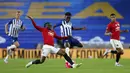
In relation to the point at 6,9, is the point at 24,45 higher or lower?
lower

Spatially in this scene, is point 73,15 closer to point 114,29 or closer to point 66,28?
point 114,29

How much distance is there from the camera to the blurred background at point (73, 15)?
33.4m

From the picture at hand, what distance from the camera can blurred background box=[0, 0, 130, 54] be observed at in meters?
33.4

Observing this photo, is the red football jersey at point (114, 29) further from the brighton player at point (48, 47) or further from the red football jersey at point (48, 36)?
the red football jersey at point (48, 36)

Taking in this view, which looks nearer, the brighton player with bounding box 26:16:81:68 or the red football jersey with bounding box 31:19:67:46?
the brighton player with bounding box 26:16:81:68

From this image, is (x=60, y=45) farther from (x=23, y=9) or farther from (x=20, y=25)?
(x=20, y=25)

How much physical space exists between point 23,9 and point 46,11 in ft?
5.54

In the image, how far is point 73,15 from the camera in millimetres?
34031

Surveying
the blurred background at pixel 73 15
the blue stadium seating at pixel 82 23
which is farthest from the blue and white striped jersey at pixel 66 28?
the blue stadium seating at pixel 82 23

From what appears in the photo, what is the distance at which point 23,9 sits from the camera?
1352 inches

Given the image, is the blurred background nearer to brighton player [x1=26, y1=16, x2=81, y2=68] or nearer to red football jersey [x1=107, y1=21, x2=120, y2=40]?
red football jersey [x1=107, y1=21, x2=120, y2=40]

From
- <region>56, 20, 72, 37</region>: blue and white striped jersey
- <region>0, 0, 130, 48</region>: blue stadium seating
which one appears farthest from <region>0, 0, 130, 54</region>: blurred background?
<region>56, 20, 72, 37</region>: blue and white striped jersey

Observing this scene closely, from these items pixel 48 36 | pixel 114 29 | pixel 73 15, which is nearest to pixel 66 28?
pixel 48 36

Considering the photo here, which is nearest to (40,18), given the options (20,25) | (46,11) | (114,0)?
(46,11)
